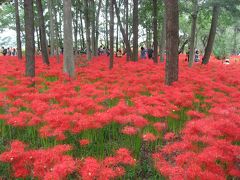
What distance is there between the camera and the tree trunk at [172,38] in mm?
11336

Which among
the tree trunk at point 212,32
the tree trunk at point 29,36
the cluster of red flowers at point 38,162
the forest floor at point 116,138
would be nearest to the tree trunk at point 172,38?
the forest floor at point 116,138

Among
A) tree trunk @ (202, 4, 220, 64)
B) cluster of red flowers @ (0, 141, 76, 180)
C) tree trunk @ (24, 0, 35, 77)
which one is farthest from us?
tree trunk @ (202, 4, 220, 64)

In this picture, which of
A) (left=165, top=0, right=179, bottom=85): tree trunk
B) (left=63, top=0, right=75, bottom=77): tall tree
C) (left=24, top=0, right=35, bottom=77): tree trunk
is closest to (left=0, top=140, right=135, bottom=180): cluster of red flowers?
(left=165, top=0, right=179, bottom=85): tree trunk

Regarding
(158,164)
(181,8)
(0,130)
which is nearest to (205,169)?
(158,164)

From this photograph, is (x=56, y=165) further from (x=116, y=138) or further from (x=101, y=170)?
(x=116, y=138)

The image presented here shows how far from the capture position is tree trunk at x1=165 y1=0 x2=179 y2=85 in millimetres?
11336

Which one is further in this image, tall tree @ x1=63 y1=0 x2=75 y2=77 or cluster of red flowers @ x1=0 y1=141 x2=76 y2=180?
tall tree @ x1=63 y1=0 x2=75 y2=77

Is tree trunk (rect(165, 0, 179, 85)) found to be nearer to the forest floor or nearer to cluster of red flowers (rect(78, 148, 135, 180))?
the forest floor

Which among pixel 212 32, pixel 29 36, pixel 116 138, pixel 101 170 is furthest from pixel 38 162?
pixel 212 32

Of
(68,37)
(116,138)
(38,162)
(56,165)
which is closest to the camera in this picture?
(56,165)

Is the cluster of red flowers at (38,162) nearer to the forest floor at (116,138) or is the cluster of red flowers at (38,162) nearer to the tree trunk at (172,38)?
the forest floor at (116,138)

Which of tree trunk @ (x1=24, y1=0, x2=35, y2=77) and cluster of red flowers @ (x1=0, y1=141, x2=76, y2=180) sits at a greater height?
tree trunk @ (x1=24, y1=0, x2=35, y2=77)

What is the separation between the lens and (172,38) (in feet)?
37.7

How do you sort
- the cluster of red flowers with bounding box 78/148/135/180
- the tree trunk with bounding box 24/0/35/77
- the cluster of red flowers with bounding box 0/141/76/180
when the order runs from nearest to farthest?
the cluster of red flowers with bounding box 78/148/135/180
the cluster of red flowers with bounding box 0/141/76/180
the tree trunk with bounding box 24/0/35/77
